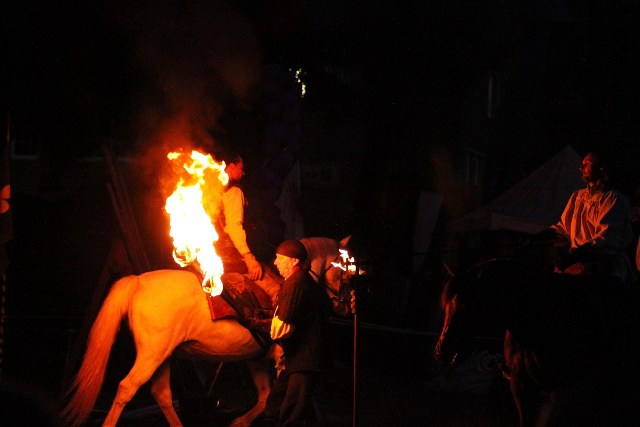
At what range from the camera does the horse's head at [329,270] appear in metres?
7.77

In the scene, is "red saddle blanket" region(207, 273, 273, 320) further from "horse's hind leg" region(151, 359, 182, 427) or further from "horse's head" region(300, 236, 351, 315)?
"horse's hind leg" region(151, 359, 182, 427)

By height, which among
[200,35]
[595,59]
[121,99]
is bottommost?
[121,99]

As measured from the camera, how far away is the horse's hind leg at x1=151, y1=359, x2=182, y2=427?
733 centimetres

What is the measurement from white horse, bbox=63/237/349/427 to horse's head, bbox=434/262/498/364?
2.64m

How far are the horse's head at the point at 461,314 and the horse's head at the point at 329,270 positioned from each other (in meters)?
2.63

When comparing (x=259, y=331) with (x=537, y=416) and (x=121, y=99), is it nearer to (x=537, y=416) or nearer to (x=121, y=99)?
(x=537, y=416)

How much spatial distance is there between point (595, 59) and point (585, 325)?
19980 mm

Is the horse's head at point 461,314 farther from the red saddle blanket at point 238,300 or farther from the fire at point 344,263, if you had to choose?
the red saddle blanket at point 238,300

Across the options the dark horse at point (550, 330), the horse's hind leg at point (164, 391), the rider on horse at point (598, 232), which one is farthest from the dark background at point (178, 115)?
the dark horse at point (550, 330)

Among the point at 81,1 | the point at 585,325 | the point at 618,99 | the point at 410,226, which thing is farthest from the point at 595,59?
the point at 585,325

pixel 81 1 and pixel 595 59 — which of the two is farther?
pixel 595 59

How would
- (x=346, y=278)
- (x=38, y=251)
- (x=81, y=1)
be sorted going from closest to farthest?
1. (x=346, y=278)
2. (x=81, y=1)
3. (x=38, y=251)

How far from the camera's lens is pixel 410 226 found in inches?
545

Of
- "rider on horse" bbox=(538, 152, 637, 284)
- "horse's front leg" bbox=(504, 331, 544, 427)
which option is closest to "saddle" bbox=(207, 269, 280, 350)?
"horse's front leg" bbox=(504, 331, 544, 427)
